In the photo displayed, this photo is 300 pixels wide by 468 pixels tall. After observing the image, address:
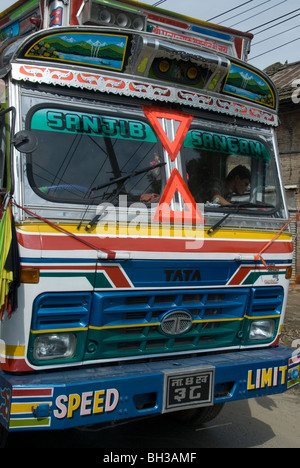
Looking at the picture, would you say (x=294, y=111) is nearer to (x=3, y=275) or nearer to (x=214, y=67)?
(x=214, y=67)

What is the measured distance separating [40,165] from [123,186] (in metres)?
0.62

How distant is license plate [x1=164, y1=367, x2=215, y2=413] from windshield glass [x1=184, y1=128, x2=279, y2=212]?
4.28 ft

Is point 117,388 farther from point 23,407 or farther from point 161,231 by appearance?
point 161,231

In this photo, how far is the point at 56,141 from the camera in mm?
3604

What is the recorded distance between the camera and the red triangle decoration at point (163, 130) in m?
4.01

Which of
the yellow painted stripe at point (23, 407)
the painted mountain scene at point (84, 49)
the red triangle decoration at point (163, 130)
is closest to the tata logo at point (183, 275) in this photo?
the red triangle decoration at point (163, 130)

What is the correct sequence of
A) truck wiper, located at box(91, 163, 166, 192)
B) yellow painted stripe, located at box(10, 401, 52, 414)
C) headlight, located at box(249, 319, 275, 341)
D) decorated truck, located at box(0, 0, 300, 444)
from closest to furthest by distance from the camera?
yellow painted stripe, located at box(10, 401, 52, 414) → decorated truck, located at box(0, 0, 300, 444) → truck wiper, located at box(91, 163, 166, 192) → headlight, located at box(249, 319, 275, 341)

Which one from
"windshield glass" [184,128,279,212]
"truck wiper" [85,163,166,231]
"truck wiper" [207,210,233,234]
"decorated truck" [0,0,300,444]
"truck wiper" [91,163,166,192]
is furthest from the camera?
"windshield glass" [184,128,279,212]

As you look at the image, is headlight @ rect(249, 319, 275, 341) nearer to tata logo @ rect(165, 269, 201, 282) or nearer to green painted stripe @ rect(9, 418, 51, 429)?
tata logo @ rect(165, 269, 201, 282)

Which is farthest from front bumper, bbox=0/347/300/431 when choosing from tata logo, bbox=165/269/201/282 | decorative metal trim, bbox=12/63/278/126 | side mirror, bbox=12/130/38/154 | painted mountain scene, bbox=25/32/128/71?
painted mountain scene, bbox=25/32/128/71

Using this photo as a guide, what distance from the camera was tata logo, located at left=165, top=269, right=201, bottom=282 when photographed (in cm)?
373

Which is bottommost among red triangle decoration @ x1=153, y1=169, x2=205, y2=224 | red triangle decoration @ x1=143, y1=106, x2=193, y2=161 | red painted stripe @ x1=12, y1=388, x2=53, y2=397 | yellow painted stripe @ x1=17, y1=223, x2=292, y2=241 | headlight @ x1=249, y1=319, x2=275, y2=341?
red painted stripe @ x1=12, y1=388, x2=53, y2=397

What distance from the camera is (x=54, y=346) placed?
134 inches

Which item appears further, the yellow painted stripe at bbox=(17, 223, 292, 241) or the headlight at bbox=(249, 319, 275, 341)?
the headlight at bbox=(249, 319, 275, 341)
